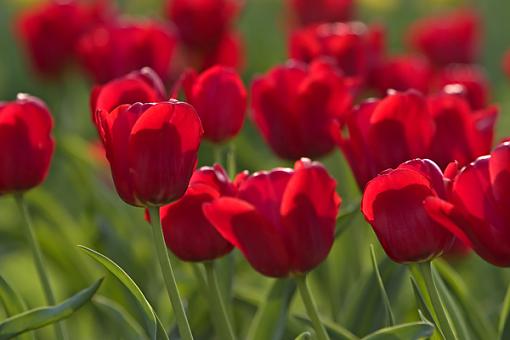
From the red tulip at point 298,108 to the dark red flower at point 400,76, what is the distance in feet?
1.19

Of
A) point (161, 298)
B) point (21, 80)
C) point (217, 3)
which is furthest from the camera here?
point (21, 80)

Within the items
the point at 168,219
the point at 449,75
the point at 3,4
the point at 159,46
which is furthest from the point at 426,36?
the point at 3,4

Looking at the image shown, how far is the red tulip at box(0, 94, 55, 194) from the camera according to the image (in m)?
1.33

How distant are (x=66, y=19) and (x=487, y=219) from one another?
195cm

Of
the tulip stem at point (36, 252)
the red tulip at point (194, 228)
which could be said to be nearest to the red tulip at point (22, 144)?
the tulip stem at point (36, 252)

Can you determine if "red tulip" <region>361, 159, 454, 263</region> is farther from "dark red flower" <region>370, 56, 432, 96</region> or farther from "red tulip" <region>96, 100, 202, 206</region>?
"dark red flower" <region>370, 56, 432, 96</region>

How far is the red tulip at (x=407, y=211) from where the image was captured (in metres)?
1.06

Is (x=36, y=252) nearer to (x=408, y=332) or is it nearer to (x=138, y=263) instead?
(x=408, y=332)

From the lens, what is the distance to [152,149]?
1095 mm

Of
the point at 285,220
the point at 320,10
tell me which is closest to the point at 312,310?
the point at 285,220

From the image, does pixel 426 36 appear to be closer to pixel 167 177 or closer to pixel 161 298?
pixel 161 298

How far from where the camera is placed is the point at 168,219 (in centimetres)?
121

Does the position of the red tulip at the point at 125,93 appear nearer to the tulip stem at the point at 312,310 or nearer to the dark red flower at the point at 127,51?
the tulip stem at the point at 312,310

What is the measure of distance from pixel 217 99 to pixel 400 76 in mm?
616
